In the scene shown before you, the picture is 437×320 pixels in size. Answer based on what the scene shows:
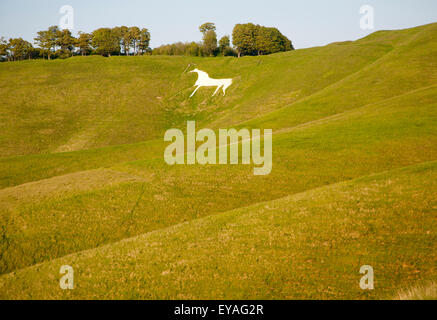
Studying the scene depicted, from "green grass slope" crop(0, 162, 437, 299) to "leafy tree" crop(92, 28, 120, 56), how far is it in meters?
140

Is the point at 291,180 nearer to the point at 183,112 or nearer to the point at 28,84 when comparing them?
the point at 183,112

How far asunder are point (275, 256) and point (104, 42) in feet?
481

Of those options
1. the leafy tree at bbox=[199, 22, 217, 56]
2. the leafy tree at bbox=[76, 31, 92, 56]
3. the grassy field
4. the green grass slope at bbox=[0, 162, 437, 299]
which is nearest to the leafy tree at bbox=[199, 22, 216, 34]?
the leafy tree at bbox=[199, 22, 217, 56]

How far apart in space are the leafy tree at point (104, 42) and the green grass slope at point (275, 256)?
139612 mm

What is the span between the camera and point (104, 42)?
138250mm

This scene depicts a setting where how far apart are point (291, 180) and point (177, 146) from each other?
27.0 metres

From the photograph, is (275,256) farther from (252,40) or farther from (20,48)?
(20,48)

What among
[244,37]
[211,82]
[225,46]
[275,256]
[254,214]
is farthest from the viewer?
[225,46]

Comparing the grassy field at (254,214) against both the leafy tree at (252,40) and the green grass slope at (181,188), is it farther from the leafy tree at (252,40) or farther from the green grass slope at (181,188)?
the leafy tree at (252,40)

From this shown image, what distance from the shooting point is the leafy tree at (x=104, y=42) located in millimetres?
138000

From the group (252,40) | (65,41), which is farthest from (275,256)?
(65,41)

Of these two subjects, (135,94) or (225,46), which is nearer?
(135,94)
